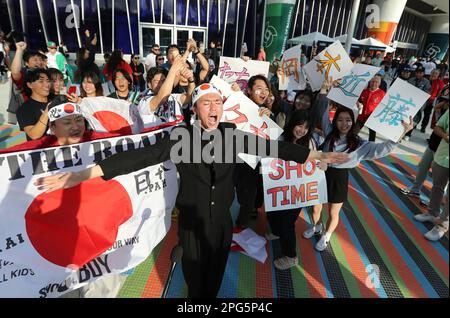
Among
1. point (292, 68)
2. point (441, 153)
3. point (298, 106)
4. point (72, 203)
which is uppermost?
point (292, 68)

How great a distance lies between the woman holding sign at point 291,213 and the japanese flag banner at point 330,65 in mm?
1619

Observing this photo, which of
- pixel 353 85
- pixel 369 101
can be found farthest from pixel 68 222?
pixel 369 101

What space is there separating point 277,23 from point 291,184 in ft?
58.1

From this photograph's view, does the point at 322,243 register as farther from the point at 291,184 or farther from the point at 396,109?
the point at 396,109

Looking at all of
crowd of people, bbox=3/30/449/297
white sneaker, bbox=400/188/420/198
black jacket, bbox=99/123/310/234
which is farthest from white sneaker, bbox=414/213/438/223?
black jacket, bbox=99/123/310/234

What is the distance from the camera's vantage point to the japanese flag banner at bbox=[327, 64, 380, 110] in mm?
3627

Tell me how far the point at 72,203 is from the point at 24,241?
18.2 inches

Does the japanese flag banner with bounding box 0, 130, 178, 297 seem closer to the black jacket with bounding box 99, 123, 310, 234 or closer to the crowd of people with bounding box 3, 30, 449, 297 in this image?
the crowd of people with bounding box 3, 30, 449, 297

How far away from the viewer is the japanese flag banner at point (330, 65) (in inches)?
170

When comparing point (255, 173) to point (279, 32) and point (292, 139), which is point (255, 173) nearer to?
point (292, 139)

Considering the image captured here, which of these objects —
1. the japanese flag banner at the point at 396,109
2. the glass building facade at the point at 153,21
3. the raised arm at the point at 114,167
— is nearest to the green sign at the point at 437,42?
the japanese flag banner at the point at 396,109

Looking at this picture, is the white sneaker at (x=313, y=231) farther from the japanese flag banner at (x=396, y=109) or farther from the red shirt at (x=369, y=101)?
the red shirt at (x=369, y=101)
